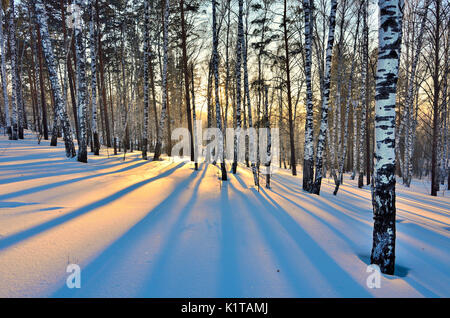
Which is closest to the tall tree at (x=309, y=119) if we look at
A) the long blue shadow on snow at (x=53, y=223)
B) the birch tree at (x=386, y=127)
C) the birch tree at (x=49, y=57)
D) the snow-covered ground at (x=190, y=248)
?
the snow-covered ground at (x=190, y=248)

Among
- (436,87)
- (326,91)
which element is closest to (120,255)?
(326,91)

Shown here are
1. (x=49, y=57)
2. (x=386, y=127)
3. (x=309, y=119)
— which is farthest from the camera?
(x=49, y=57)

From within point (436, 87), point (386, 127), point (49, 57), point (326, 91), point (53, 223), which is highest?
point (49, 57)

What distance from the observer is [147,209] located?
4.72 metres

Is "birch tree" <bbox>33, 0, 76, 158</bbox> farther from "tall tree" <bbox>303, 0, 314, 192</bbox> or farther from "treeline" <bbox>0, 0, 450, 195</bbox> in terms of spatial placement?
"tall tree" <bbox>303, 0, 314, 192</bbox>

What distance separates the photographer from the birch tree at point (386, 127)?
117 inches

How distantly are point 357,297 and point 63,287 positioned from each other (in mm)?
3256

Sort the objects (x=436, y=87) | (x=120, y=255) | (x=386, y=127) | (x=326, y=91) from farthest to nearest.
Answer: (x=436, y=87) → (x=326, y=91) → (x=386, y=127) → (x=120, y=255)

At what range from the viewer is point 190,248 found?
3.22 metres

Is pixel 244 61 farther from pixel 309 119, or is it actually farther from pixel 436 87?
pixel 436 87

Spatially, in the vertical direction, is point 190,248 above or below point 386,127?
below

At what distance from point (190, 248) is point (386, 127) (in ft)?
11.2
